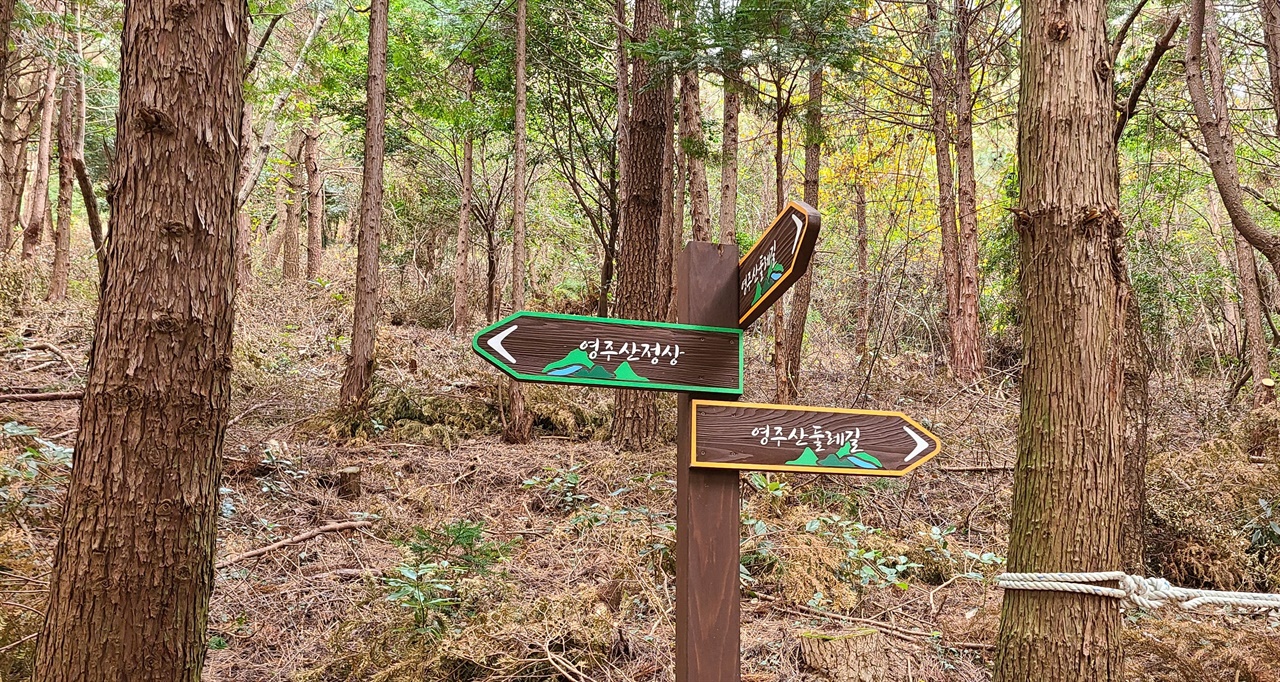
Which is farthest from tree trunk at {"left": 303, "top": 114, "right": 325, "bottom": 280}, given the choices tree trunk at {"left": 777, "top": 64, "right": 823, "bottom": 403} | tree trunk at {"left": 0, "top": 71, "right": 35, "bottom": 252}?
tree trunk at {"left": 777, "top": 64, "right": 823, "bottom": 403}

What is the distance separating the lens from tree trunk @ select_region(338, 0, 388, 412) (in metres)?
7.21

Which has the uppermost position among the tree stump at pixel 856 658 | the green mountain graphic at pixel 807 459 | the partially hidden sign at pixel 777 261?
the partially hidden sign at pixel 777 261

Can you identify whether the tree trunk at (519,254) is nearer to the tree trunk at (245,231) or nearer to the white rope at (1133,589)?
the tree trunk at (245,231)

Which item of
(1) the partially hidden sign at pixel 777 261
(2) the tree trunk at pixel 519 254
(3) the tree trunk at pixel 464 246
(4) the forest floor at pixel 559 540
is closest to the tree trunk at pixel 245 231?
(4) the forest floor at pixel 559 540

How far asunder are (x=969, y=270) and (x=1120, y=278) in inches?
293

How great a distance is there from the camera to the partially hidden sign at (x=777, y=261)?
2.05 m

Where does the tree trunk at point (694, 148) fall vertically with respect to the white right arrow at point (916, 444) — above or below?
above

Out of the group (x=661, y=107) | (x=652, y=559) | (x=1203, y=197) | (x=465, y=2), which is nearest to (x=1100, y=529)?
(x=652, y=559)

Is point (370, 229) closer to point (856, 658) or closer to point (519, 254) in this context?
point (519, 254)

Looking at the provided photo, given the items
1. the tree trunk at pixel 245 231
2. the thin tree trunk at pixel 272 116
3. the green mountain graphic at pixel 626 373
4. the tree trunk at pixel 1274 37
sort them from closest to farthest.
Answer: the green mountain graphic at pixel 626 373
the tree trunk at pixel 1274 37
the thin tree trunk at pixel 272 116
the tree trunk at pixel 245 231

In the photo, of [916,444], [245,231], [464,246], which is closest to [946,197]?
[464,246]

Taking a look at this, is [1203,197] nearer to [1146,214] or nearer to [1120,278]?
[1146,214]

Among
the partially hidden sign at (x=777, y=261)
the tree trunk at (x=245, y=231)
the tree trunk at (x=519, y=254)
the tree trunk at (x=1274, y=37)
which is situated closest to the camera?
the partially hidden sign at (x=777, y=261)

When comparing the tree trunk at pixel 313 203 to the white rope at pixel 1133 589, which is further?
the tree trunk at pixel 313 203
